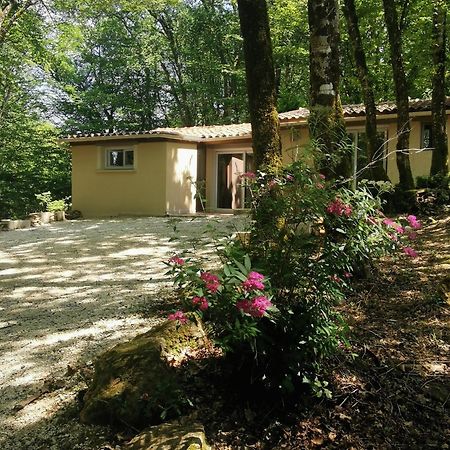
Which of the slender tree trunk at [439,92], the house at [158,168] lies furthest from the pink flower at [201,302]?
the house at [158,168]

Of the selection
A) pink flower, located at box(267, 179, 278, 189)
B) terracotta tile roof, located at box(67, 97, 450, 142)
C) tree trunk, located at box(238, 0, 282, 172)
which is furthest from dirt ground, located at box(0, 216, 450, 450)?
terracotta tile roof, located at box(67, 97, 450, 142)

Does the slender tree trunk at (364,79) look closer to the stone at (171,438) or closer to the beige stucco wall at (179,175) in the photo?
the beige stucco wall at (179,175)

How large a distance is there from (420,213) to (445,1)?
176 inches

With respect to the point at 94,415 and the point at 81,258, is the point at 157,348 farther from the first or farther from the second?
the point at 81,258

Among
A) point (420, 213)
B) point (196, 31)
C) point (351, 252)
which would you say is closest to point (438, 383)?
point (351, 252)

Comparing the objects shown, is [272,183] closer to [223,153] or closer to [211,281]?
[211,281]

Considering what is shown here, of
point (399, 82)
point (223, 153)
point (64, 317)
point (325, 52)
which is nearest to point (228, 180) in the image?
point (223, 153)

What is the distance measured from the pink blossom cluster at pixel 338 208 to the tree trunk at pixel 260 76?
1.93 meters

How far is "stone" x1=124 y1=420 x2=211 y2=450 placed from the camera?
2.09 meters

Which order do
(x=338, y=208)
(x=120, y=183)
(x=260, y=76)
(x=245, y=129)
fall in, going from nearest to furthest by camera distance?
1. (x=338, y=208)
2. (x=260, y=76)
3. (x=120, y=183)
4. (x=245, y=129)

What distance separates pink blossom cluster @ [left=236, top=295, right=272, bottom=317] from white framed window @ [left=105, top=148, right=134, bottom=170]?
1314 centimetres

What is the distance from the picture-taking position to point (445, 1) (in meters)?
9.30

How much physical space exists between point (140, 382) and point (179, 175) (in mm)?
12148

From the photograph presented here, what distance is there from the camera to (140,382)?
8.46ft
